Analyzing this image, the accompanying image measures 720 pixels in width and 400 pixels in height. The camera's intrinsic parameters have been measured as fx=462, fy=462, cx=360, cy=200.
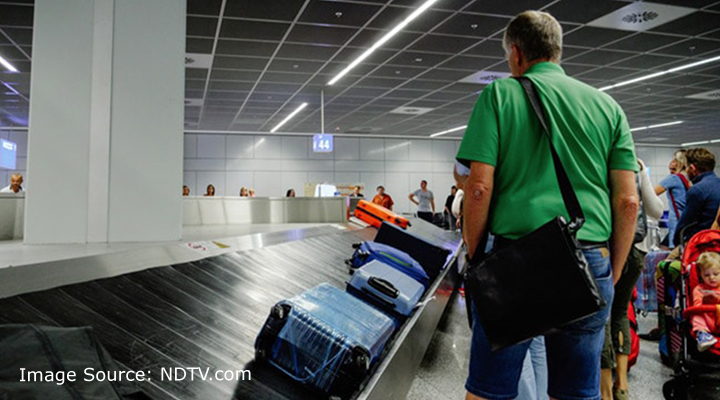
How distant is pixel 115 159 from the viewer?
4410mm

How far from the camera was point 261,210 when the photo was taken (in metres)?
11.7

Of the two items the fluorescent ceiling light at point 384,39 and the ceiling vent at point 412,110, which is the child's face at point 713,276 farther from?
the ceiling vent at point 412,110

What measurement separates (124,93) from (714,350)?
16.5ft

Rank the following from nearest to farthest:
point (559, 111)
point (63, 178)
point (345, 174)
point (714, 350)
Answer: point (559, 111) → point (714, 350) → point (63, 178) → point (345, 174)

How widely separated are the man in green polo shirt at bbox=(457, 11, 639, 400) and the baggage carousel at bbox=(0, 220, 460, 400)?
0.63m

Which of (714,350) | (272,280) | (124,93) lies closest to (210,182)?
(124,93)

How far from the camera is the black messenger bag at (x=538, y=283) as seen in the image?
3.63 feet

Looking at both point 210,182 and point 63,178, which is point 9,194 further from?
point 210,182

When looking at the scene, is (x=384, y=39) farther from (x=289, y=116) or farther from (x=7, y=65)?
(x=7, y=65)

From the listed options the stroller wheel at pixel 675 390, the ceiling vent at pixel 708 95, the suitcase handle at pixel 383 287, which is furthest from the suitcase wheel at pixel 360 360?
the ceiling vent at pixel 708 95

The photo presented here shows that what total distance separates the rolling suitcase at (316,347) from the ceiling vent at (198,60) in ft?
27.0

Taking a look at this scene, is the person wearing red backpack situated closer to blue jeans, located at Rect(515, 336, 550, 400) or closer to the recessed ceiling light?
blue jeans, located at Rect(515, 336, 550, 400)

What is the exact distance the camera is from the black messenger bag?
1.11 m

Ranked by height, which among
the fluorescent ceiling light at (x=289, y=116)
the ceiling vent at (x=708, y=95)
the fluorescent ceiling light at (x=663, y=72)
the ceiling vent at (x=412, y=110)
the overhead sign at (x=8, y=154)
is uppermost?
the ceiling vent at (x=708, y=95)
